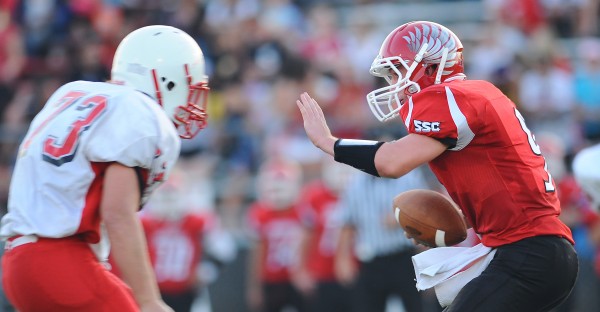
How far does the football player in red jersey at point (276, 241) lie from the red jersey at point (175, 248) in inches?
23.7

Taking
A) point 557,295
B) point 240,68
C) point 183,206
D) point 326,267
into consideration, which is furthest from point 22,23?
point 557,295

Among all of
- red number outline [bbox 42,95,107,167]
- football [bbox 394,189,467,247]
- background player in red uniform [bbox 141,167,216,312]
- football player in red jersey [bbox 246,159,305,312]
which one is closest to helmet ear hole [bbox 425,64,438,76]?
football [bbox 394,189,467,247]

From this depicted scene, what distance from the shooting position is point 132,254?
3768 mm

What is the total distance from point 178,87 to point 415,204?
1132 mm

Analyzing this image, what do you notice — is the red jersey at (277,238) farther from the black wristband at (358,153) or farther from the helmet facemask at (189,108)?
the black wristband at (358,153)

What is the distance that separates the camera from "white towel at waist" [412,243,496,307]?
14.1 ft

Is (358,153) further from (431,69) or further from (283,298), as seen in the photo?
(283,298)

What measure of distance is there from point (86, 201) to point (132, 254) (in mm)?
289

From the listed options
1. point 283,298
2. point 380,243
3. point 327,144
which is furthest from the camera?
point 283,298

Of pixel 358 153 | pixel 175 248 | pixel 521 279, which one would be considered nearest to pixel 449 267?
pixel 521 279

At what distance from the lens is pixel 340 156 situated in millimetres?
4301

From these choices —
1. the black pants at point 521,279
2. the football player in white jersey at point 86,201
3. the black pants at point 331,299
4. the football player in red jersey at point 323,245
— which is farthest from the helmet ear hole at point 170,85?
the black pants at point 331,299

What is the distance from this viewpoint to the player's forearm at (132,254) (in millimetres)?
3752

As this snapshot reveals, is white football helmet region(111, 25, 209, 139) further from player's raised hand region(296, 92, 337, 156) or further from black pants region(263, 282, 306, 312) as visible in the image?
black pants region(263, 282, 306, 312)
